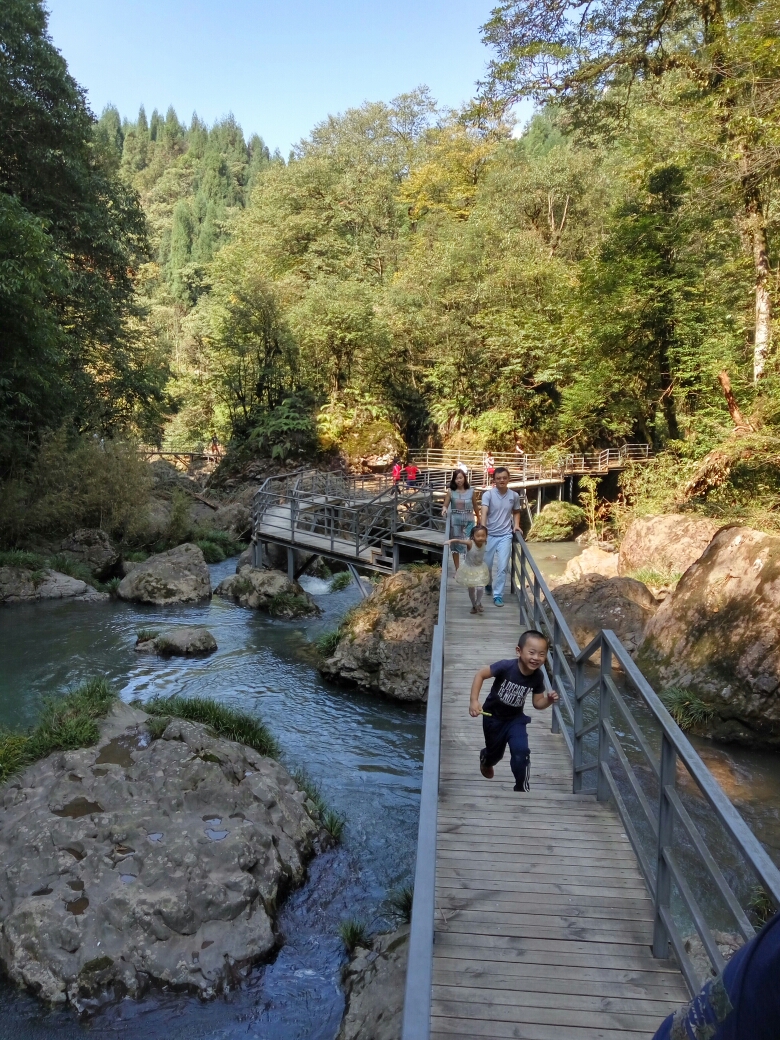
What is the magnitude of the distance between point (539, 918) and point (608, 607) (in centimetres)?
1154

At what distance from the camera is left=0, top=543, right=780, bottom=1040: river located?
571 centimetres

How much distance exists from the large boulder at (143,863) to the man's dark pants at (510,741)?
274 cm

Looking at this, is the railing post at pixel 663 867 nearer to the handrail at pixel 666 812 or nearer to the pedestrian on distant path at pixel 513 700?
the handrail at pixel 666 812

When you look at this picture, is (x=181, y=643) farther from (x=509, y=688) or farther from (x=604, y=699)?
(x=604, y=699)

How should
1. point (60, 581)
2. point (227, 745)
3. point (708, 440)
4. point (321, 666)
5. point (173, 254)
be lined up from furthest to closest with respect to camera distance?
1. point (173, 254)
2. point (708, 440)
3. point (60, 581)
4. point (321, 666)
5. point (227, 745)

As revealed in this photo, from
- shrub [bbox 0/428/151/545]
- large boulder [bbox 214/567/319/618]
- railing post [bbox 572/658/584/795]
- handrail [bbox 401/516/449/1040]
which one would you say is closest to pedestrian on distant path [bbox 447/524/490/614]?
railing post [bbox 572/658/584/795]

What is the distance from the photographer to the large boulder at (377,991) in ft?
15.9

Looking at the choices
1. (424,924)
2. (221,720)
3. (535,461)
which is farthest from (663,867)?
(535,461)

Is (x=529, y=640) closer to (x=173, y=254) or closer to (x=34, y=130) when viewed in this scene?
(x=34, y=130)

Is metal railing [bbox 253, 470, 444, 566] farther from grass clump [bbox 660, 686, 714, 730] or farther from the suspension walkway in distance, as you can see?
the suspension walkway in distance

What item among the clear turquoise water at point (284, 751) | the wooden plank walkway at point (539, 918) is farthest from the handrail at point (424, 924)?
the clear turquoise water at point (284, 751)

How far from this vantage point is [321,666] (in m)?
13.5

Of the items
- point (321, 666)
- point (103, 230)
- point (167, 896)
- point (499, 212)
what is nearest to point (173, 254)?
point (499, 212)

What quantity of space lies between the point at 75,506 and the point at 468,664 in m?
16.8
